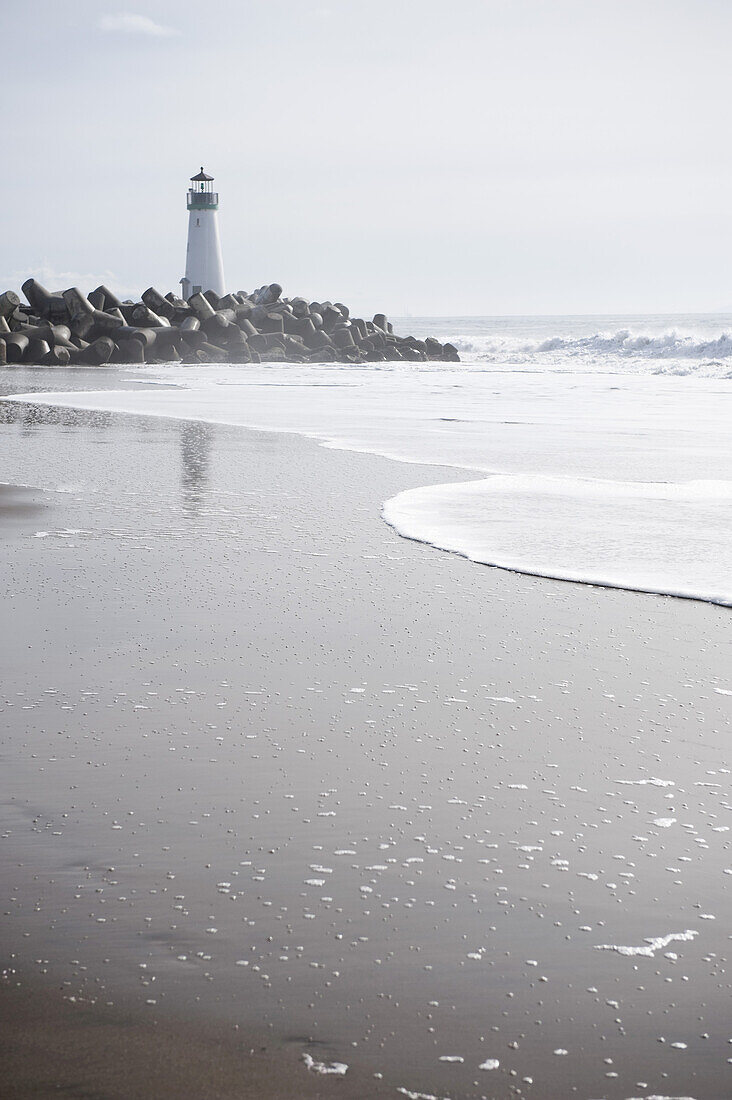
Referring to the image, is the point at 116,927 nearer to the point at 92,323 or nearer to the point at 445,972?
the point at 445,972

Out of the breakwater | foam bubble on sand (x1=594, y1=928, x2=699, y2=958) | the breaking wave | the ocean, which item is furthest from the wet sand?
the breaking wave

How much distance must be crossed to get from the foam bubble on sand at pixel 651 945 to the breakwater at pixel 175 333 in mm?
27800

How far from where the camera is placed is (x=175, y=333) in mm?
32125

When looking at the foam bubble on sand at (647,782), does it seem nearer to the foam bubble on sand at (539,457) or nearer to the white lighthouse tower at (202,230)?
the foam bubble on sand at (539,457)

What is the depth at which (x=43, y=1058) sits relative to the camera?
1.60 metres

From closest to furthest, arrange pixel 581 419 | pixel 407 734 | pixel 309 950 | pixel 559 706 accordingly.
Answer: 1. pixel 309 950
2. pixel 407 734
3. pixel 559 706
4. pixel 581 419

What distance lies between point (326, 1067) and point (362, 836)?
0.76m

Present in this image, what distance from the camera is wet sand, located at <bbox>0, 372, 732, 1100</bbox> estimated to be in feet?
5.48

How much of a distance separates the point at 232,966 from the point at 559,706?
157 cm

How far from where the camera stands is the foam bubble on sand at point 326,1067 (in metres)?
1.60

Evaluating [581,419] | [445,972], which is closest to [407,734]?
[445,972]

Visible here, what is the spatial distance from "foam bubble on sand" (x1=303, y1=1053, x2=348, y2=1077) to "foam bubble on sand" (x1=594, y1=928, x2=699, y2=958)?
0.55m

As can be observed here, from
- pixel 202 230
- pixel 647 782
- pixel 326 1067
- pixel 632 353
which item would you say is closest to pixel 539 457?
pixel 647 782

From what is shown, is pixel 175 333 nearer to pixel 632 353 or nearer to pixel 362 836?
pixel 632 353
